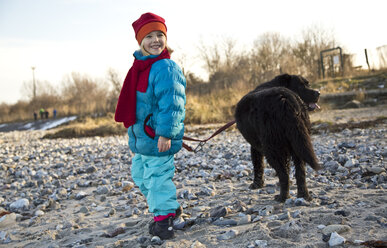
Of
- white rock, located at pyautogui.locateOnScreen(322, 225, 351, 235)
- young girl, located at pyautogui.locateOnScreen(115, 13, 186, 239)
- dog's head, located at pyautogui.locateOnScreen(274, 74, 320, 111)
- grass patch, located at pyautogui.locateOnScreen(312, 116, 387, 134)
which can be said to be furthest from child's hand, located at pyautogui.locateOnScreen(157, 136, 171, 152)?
grass patch, located at pyautogui.locateOnScreen(312, 116, 387, 134)

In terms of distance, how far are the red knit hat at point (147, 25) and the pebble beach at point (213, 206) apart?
1.69 m

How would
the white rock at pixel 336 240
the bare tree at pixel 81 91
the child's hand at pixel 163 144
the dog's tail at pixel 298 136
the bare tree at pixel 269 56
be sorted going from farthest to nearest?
the bare tree at pixel 81 91
the bare tree at pixel 269 56
the dog's tail at pixel 298 136
the child's hand at pixel 163 144
the white rock at pixel 336 240

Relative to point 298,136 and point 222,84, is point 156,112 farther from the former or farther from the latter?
point 222,84

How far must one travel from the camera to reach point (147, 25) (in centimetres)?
275

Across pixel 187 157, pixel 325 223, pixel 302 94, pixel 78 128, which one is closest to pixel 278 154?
pixel 325 223

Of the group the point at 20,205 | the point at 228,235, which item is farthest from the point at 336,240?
the point at 20,205

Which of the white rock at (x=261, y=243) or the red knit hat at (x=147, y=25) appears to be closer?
the white rock at (x=261, y=243)

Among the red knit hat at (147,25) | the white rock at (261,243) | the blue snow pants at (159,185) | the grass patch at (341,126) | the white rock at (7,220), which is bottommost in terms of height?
the white rock at (7,220)

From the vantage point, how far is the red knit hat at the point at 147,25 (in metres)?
2.75

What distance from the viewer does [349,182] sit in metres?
3.72

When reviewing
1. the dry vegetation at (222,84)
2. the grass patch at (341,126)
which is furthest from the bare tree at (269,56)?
the grass patch at (341,126)

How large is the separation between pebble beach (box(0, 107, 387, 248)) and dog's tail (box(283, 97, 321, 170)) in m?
0.46

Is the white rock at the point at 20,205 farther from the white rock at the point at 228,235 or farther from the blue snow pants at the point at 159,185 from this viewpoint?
the white rock at the point at 228,235

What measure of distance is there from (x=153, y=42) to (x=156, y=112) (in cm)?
60
